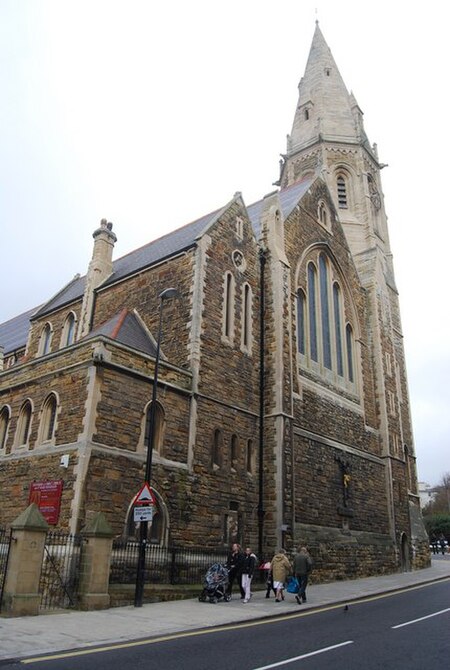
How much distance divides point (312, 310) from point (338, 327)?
2923mm

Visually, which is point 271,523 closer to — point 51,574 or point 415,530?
point 51,574

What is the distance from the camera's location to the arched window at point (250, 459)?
19969mm

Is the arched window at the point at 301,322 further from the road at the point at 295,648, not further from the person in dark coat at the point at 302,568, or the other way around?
the road at the point at 295,648

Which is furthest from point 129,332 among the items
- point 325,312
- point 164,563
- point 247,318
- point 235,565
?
point 325,312

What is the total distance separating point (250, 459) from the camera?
20125 millimetres

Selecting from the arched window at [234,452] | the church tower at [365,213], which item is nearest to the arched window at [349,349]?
the church tower at [365,213]

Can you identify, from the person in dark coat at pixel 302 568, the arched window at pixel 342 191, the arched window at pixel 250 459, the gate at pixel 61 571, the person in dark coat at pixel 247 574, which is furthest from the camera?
the arched window at pixel 342 191

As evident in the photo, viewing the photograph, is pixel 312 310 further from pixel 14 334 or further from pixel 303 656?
pixel 14 334

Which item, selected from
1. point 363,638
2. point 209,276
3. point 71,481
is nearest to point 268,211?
point 209,276

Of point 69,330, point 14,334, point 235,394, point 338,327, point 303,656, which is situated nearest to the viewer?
point 303,656

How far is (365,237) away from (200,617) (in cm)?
2956

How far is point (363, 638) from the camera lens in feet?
29.7

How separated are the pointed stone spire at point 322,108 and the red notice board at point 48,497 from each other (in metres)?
33.5

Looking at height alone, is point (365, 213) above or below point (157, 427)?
above
